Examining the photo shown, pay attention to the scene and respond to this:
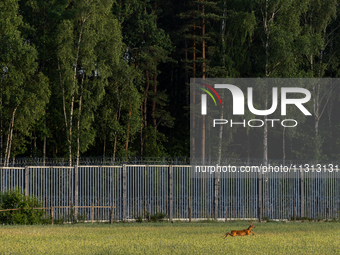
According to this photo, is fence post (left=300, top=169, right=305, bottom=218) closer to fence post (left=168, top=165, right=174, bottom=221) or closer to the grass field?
the grass field

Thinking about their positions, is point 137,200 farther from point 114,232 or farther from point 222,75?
point 222,75

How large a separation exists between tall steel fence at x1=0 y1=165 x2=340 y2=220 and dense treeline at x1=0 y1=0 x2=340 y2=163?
10594 mm

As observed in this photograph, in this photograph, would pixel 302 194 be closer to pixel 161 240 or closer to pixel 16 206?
pixel 161 240

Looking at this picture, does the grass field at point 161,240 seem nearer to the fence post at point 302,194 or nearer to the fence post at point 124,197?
the fence post at point 124,197

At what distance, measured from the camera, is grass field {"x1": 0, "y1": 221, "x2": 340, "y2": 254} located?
42.6 ft

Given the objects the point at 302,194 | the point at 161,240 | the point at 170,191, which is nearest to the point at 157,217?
the point at 170,191

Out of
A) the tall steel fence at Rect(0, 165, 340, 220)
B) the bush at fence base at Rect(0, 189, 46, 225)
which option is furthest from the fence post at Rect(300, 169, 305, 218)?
the bush at fence base at Rect(0, 189, 46, 225)

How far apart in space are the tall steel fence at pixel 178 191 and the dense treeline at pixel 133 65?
1059 cm

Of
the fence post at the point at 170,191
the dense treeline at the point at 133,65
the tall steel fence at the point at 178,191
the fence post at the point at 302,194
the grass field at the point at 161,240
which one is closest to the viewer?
the grass field at the point at 161,240

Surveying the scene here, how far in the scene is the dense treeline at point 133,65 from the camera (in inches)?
1342

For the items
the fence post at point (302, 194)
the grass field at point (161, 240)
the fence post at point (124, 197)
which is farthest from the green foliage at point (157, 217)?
the fence post at point (302, 194)

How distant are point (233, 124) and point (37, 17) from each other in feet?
58.0

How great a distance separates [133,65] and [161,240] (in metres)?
27.7

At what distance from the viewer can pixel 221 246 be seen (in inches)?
538
